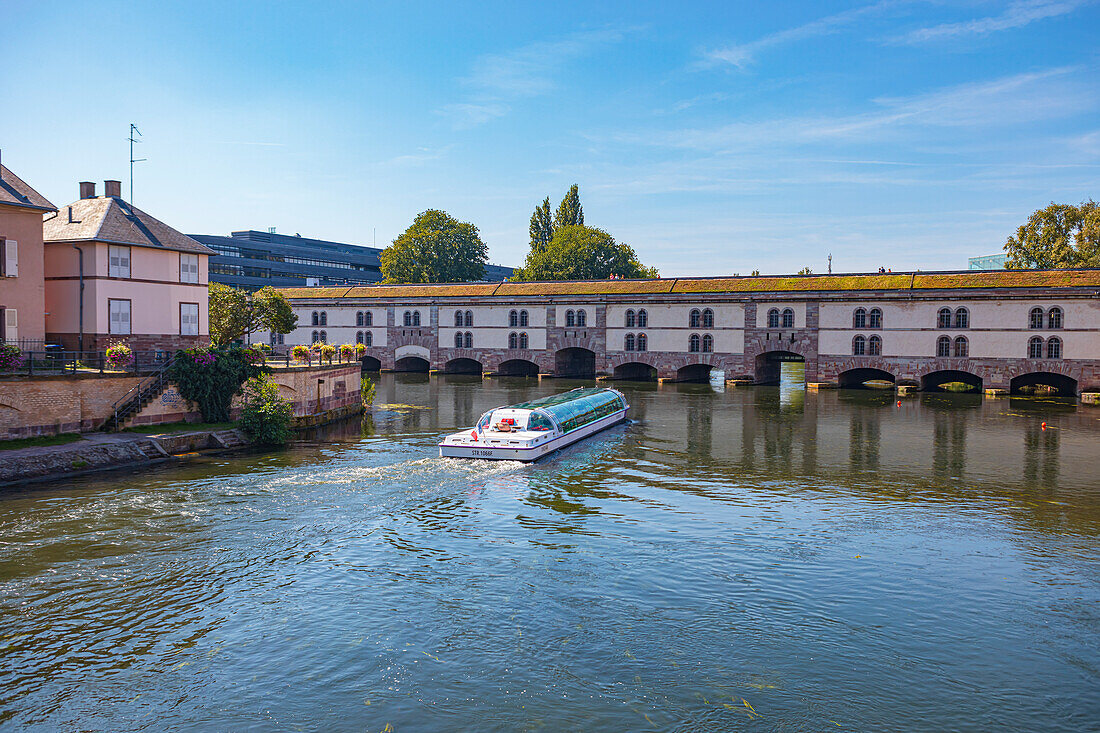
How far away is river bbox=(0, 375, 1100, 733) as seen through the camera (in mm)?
13156

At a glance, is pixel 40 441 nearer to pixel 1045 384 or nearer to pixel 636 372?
pixel 636 372

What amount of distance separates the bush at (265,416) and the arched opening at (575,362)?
4305 cm

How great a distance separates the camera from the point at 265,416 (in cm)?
3581

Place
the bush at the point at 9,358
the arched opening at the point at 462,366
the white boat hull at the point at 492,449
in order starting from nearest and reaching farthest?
the bush at the point at 9,358, the white boat hull at the point at 492,449, the arched opening at the point at 462,366

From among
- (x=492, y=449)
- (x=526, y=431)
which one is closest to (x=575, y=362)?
(x=526, y=431)

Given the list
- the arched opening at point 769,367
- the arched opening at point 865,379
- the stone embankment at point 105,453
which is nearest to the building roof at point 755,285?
the arched opening at point 769,367

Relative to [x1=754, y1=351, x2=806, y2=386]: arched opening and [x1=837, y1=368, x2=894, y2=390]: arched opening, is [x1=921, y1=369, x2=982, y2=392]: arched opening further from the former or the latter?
[x1=754, y1=351, x2=806, y2=386]: arched opening

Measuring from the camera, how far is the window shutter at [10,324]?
36.1 m

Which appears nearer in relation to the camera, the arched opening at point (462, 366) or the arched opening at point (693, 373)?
the arched opening at point (693, 373)

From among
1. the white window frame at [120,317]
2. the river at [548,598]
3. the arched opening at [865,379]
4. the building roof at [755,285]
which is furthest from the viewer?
the arched opening at [865,379]

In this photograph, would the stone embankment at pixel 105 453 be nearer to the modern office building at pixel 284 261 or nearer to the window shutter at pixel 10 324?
the window shutter at pixel 10 324

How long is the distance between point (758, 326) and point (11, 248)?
55.5 m

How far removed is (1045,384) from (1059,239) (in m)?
23.2

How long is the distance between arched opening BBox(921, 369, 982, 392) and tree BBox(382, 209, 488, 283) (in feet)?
219
